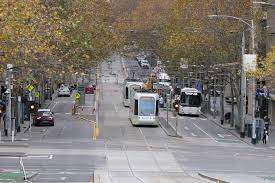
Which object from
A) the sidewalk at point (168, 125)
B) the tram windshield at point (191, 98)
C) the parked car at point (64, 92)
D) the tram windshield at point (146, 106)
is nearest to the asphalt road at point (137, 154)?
the sidewalk at point (168, 125)

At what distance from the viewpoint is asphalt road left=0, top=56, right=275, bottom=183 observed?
112ft

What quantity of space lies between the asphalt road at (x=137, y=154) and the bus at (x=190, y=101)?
5698mm

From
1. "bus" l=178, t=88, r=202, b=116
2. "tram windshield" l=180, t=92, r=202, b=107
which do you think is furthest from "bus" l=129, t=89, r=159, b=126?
"bus" l=178, t=88, r=202, b=116

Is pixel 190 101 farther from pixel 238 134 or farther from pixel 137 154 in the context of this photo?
pixel 137 154

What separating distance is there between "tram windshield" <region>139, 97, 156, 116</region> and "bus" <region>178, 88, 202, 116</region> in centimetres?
1610

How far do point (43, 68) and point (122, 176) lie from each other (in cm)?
625

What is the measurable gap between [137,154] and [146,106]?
2200cm

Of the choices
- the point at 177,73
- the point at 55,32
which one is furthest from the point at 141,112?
the point at 55,32

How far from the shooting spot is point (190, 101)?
81.8 metres

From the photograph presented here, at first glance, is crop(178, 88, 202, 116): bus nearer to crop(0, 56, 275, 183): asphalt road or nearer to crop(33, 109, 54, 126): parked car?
crop(0, 56, 275, 183): asphalt road

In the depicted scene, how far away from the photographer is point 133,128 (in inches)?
2606

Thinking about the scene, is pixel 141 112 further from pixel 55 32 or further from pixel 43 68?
pixel 55 32

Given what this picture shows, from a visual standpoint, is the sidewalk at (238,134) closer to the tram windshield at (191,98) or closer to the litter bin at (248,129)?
the litter bin at (248,129)

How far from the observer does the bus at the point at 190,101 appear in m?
81.6
